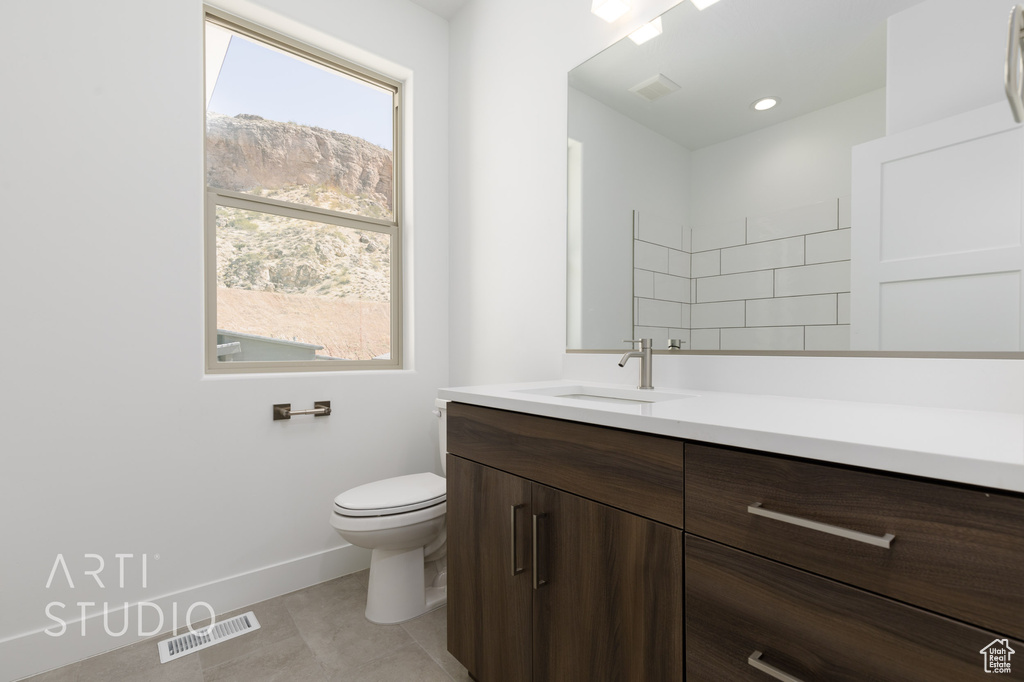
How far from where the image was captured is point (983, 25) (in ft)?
3.07

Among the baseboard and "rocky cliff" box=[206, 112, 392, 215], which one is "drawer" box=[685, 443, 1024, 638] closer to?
the baseboard

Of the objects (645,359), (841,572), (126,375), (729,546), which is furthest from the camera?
(126,375)

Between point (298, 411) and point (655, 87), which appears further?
point (298, 411)

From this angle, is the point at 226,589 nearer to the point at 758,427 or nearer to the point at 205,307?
the point at 205,307

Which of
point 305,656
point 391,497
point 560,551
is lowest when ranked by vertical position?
point 305,656

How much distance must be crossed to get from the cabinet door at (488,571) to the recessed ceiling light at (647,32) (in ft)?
4.77

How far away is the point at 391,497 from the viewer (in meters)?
1.70

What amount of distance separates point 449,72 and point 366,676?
269 centimetres

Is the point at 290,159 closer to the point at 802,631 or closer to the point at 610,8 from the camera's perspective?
the point at 610,8

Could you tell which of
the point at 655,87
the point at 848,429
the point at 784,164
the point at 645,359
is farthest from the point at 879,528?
the point at 655,87

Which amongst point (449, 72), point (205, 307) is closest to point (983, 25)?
point (449, 72)

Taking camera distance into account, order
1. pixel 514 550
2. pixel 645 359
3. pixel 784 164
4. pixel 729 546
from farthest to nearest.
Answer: pixel 645 359, pixel 784 164, pixel 514 550, pixel 729 546

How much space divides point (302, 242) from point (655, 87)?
1591 millimetres

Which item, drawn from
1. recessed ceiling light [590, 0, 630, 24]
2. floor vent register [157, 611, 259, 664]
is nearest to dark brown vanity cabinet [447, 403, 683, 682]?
floor vent register [157, 611, 259, 664]
